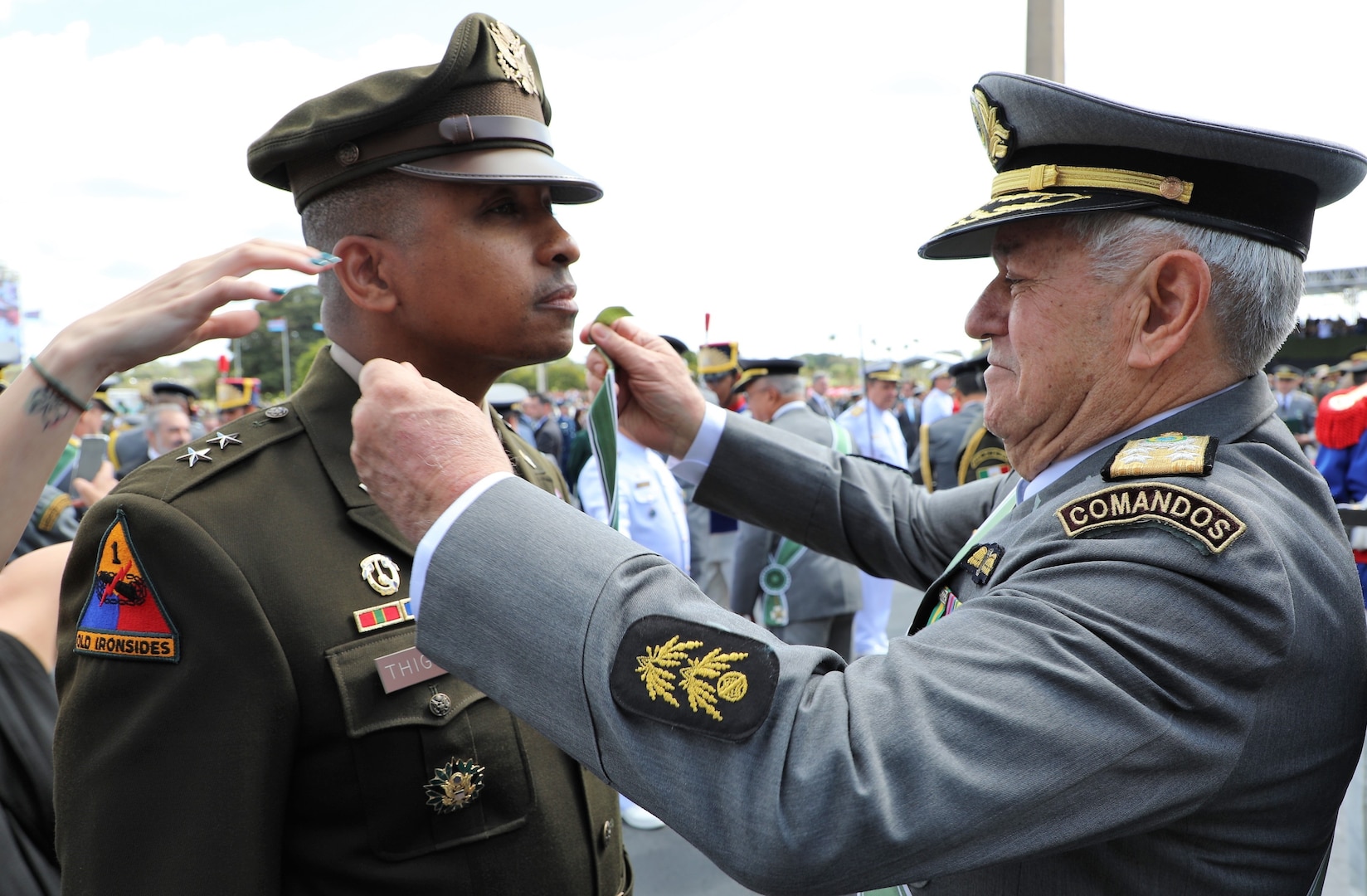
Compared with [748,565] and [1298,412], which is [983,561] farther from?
[1298,412]

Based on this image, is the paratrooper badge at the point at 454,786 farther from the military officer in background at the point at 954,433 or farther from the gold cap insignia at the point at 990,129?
the military officer in background at the point at 954,433

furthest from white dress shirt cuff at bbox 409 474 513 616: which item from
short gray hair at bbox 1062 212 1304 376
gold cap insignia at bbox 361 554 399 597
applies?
short gray hair at bbox 1062 212 1304 376

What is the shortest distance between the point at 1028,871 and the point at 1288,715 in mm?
417

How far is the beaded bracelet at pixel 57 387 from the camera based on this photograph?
166cm

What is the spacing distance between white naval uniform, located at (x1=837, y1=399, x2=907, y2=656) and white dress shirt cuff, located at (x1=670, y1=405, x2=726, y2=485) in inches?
22.5

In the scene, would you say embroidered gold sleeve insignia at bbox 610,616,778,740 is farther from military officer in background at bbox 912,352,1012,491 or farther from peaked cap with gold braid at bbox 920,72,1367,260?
military officer in background at bbox 912,352,1012,491

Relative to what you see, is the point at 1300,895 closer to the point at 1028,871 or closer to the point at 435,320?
the point at 1028,871

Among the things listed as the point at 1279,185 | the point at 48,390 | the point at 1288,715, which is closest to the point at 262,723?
the point at 48,390

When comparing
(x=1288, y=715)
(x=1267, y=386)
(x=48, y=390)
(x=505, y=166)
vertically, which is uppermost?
(x=505, y=166)

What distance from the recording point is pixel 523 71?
6.70 ft

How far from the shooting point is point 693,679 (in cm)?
112

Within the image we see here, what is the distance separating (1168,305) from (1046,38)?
1986mm

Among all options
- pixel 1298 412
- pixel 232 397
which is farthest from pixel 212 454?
pixel 1298 412

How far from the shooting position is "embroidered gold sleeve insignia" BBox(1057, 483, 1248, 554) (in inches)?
47.3
